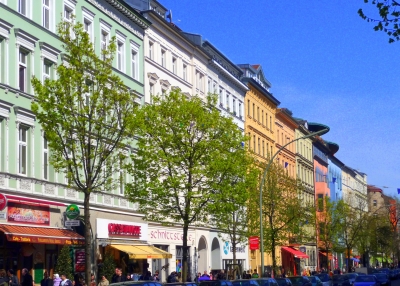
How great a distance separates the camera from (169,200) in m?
41.0

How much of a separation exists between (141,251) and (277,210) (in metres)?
15.6

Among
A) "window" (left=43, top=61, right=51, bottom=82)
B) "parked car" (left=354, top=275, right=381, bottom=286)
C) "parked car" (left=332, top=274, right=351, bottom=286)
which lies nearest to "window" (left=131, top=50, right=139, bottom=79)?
"window" (left=43, top=61, right=51, bottom=82)

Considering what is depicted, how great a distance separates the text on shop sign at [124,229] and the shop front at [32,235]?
15.0 feet

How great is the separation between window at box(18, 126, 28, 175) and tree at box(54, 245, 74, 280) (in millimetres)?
4099

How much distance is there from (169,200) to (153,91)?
12505mm

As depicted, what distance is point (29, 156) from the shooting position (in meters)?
35.0

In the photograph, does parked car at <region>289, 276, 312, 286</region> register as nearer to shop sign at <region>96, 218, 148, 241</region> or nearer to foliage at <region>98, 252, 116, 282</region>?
foliage at <region>98, 252, 116, 282</region>

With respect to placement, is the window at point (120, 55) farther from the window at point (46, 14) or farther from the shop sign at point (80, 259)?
the shop sign at point (80, 259)

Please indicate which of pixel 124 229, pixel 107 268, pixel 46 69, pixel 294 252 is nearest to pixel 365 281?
pixel 124 229

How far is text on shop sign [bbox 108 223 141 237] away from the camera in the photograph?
4279 cm

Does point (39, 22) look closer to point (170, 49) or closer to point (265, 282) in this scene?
point (265, 282)

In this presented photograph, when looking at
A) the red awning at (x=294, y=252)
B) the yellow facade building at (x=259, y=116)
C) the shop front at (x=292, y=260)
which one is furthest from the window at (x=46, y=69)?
the red awning at (x=294, y=252)

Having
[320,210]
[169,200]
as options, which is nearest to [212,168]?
[169,200]

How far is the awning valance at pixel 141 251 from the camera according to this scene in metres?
42.3
